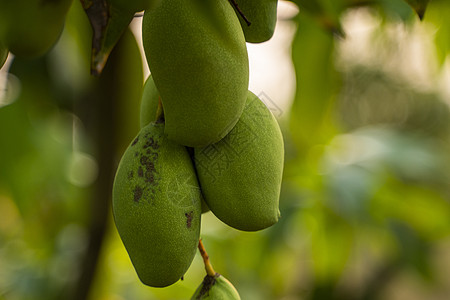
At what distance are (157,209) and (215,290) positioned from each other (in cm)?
11

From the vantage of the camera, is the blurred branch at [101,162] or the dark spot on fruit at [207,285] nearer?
the dark spot on fruit at [207,285]

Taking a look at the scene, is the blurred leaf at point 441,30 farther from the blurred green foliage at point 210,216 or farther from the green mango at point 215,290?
the green mango at point 215,290

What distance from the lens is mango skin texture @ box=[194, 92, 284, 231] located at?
1.50 ft

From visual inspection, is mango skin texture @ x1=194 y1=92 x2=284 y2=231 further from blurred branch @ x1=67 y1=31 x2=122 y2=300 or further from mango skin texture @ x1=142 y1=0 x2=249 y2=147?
blurred branch @ x1=67 y1=31 x2=122 y2=300

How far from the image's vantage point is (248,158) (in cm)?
46

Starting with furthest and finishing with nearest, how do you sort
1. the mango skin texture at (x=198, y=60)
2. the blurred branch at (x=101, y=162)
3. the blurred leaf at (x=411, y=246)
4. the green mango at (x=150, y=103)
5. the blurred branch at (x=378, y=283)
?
the blurred branch at (x=378, y=283)
the blurred leaf at (x=411, y=246)
the blurred branch at (x=101, y=162)
the green mango at (x=150, y=103)
the mango skin texture at (x=198, y=60)

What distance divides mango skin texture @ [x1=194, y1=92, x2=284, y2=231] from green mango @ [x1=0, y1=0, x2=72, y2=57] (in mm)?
163

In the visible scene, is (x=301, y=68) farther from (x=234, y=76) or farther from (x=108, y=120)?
(x=234, y=76)

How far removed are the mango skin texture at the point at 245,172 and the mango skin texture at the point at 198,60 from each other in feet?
0.12

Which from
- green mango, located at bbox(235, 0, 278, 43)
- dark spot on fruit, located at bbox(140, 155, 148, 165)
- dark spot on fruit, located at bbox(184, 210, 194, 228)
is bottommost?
dark spot on fruit, located at bbox(184, 210, 194, 228)

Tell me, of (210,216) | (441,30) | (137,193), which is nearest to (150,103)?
(137,193)

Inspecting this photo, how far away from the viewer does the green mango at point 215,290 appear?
1.59ft

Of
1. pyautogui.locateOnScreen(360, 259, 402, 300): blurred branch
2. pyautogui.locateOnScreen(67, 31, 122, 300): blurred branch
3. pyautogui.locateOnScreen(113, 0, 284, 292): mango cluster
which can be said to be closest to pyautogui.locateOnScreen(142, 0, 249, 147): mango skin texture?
pyautogui.locateOnScreen(113, 0, 284, 292): mango cluster

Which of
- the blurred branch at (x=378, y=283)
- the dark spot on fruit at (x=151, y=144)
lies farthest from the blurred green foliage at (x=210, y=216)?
the blurred branch at (x=378, y=283)
